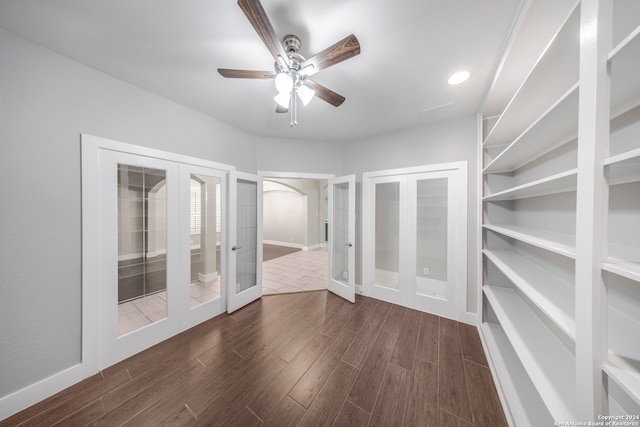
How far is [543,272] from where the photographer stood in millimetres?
1493

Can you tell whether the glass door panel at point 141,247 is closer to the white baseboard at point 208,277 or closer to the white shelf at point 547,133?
the white baseboard at point 208,277

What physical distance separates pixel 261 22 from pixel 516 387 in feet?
9.30

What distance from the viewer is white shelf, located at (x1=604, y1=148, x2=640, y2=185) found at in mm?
536

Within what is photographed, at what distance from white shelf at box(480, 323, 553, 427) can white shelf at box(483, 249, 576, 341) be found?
73cm

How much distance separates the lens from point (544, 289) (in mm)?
1216

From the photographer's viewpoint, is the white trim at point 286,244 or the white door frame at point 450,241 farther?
the white trim at point 286,244

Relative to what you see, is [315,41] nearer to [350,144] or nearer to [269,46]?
[269,46]

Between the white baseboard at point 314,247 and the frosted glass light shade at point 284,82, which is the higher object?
the frosted glass light shade at point 284,82

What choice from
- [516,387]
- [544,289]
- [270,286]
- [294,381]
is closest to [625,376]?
[544,289]

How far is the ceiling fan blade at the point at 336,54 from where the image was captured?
3.71 feet

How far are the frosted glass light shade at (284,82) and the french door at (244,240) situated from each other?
168 cm

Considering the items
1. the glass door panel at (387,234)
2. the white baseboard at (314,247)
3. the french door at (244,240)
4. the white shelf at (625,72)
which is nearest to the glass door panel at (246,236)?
the french door at (244,240)

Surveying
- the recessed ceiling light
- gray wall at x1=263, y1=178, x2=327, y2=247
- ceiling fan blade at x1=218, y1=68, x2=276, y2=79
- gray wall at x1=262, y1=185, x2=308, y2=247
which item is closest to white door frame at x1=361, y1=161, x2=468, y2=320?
the recessed ceiling light

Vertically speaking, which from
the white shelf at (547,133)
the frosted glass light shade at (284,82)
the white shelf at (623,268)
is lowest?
the white shelf at (623,268)
